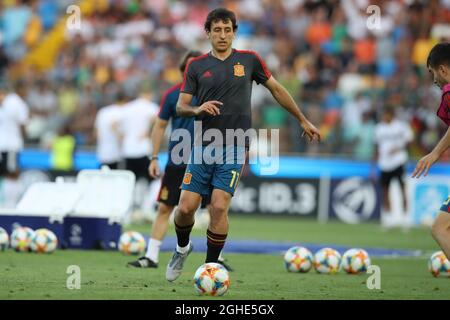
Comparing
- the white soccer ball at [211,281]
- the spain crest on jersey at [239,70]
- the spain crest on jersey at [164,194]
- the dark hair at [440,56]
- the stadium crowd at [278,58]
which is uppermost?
the stadium crowd at [278,58]

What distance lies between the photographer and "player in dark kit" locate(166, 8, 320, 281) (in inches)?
389

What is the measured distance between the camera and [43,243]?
13797mm

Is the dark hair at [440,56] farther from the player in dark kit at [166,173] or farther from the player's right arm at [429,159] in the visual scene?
the player in dark kit at [166,173]

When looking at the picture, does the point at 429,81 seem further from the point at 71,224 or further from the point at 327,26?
the point at 71,224

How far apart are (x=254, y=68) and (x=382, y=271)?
3.81 metres

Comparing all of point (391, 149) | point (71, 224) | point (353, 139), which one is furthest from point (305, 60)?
point (71, 224)

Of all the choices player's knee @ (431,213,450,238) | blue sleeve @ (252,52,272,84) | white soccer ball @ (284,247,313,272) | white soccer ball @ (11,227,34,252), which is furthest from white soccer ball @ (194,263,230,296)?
white soccer ball @ (11,227,34,252)

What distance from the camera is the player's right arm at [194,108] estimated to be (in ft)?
31.1

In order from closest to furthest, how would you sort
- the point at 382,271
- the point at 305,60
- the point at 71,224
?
the point at 382,271, the point at 71,224, the point at 305,60

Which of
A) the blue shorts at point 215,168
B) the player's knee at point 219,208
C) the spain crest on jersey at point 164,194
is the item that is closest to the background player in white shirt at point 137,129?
the spain crest on jersey at point 164,194

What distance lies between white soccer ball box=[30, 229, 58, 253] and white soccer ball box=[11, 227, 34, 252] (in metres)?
0.06

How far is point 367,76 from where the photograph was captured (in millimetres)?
25812

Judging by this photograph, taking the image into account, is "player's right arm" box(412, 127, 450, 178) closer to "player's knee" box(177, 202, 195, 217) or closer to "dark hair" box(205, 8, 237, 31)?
"player's knee" box(177, 202, 195, 217)

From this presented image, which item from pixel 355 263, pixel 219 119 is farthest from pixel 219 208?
pixel 355 263
